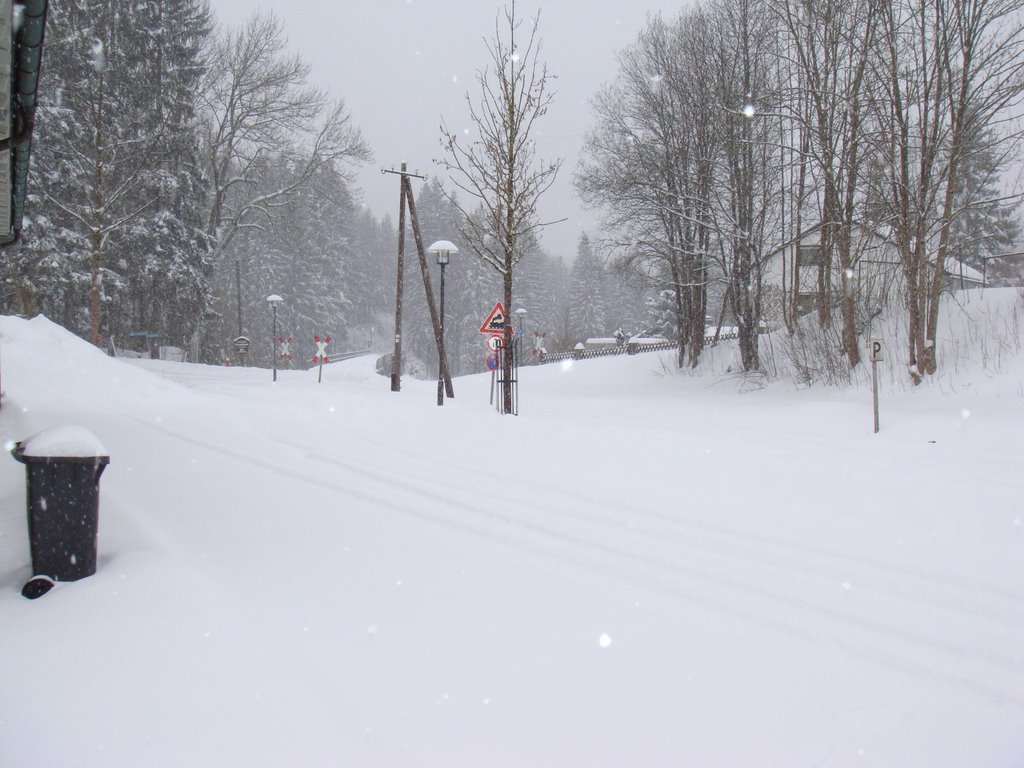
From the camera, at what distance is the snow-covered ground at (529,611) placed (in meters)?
2.76

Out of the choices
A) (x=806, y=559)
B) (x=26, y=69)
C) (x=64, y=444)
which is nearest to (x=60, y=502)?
(x=64, y=444)

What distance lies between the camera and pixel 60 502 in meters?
4.01

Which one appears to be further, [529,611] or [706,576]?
[706,576]

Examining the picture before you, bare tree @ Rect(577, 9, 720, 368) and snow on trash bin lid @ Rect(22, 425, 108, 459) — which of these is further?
bare tree @ Rect(577, 9, 720, 368)

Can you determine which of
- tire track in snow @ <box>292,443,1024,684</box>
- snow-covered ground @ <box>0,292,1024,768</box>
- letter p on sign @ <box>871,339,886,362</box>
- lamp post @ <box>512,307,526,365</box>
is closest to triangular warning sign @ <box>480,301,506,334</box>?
lamp post @ <box>512,307,526,365</box>

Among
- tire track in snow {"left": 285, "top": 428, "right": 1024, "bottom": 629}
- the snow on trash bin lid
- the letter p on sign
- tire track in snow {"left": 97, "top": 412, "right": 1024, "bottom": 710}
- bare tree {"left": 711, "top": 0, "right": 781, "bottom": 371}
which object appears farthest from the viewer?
bare tree {"left": 711, "top": 0, "right": 781, "bottom": 371}

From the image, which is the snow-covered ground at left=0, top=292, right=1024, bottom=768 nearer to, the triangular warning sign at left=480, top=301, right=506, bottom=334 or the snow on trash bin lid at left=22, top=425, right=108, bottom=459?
the snow on trash bin lid at left=22, top=425, right=108, bottom=459

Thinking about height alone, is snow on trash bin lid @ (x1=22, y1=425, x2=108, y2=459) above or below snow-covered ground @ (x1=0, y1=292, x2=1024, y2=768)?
above

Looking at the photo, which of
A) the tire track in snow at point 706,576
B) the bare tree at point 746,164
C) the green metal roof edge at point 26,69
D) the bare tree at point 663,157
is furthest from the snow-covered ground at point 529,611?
the bare tree at point 663,157

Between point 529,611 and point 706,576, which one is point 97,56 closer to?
point 529,611

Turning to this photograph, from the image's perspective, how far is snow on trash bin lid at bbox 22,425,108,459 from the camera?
395 cm

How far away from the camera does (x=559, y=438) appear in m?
9.11

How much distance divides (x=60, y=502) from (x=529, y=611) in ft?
10.3

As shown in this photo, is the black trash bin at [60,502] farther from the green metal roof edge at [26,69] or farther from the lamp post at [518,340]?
the lamp post at [518,340]
